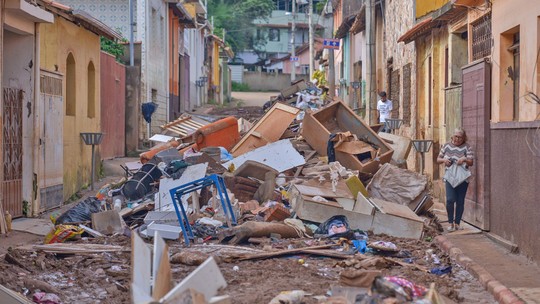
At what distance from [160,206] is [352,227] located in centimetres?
328

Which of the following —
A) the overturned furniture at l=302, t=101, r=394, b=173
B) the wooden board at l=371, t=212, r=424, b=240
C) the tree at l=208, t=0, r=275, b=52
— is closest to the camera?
the wooden board at l=371, t=212, r=424, b=240

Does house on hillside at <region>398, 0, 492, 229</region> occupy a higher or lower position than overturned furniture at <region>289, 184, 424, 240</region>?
higher

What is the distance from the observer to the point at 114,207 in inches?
594

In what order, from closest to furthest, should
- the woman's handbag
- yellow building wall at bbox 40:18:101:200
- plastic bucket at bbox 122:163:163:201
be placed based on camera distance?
1. the woman's handbag
2. plastic bucket at bbox 122:163:163:201
3. yellow building wall at bbox 40:18:101:200

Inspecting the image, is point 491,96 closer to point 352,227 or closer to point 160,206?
point 352,227

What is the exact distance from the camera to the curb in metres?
8.68

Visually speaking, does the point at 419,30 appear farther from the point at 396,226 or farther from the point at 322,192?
the point at 396,226

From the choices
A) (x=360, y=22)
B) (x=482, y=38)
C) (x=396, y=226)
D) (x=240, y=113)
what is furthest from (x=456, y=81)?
(x=240, y=113)

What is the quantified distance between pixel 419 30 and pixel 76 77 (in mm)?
7348

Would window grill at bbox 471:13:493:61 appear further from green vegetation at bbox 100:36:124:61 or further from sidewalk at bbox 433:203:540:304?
green vegetation at bbox 100:36:124:61

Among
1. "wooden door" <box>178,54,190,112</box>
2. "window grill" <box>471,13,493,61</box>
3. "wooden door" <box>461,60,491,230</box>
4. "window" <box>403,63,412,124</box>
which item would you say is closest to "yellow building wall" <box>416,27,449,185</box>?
"window" <box>403,63,412,124</box>

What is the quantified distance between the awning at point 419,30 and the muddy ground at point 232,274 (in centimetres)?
720

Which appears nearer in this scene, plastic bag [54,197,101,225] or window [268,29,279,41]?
plastic bag [54,197,101,225]

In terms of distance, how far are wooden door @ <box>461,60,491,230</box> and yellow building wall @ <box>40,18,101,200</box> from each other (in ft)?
24.3
